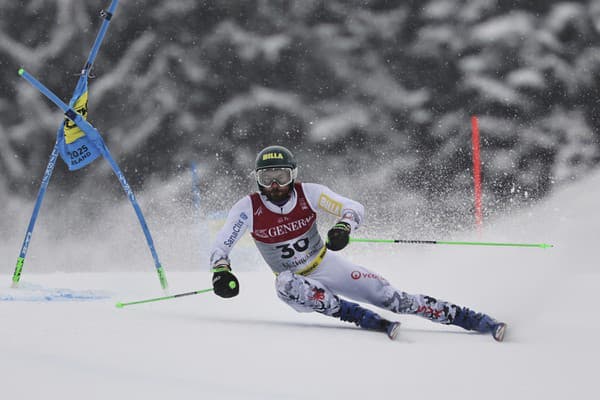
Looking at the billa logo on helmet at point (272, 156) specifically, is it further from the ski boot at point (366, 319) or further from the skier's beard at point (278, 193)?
the ski boot at point (366, 319)

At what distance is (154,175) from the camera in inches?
536

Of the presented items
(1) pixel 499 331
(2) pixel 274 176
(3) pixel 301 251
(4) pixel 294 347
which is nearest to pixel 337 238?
(3) pixel 301 251

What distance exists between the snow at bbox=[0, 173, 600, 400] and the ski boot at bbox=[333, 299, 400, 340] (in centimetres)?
5

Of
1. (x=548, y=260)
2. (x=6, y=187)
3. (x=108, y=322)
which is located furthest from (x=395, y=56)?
(x=108, y=322)

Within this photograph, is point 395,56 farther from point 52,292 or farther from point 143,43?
point 52,292

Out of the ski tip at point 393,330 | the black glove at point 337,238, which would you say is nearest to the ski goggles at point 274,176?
the black glove at point 337,238

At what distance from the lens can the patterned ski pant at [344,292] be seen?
143 inches

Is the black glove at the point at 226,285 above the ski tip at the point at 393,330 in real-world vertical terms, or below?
above

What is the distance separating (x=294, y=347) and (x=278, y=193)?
1092 mm

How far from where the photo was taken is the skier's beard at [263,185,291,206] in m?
3.84

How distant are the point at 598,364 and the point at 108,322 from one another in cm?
242

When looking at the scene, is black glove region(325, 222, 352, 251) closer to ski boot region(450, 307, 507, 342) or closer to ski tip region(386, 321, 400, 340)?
ski tip region(386, 321, 400, 340)

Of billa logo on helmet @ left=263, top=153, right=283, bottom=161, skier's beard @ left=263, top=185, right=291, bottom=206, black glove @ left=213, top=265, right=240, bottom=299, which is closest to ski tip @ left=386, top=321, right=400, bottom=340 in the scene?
black glove @ left=213, top=265, right=240, bottom=299

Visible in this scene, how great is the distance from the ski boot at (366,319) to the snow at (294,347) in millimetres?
53
